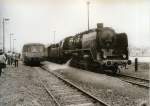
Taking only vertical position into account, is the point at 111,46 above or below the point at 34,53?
above

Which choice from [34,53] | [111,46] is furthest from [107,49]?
[34,53]

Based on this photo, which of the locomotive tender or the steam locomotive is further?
the locomotive tender

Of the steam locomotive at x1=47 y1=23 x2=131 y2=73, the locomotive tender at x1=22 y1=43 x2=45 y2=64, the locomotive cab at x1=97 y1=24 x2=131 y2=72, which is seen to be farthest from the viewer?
the locomotive tender at x1=22 y1=43 x2=45 y2=64

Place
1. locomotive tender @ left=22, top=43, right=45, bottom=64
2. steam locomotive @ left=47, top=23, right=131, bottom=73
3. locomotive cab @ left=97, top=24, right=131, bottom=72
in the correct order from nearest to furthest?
steam locomotive @ left=47, top=23, right=131, bottom=73, locomotive cab @ left=97, top=24, right=131, bottom=72, locomotive tender @ left=22, top=43, right=45, bottom=64

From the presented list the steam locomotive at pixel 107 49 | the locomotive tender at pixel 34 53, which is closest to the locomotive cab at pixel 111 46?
the steam locomotive at pixel 107 49

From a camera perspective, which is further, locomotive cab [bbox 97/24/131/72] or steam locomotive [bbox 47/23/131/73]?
locomotive cab [bbox 97/24/131/72]

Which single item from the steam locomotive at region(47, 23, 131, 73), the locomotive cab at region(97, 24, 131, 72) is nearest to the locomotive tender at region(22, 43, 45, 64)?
the steam locomotive at region(47, 23, 131, 73)

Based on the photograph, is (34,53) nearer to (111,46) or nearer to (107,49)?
(107,49)

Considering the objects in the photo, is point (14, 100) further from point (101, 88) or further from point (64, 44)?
point (64, 44)

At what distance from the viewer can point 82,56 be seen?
21.1 m

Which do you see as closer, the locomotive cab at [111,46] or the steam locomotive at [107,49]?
the steam locomotive at [107,49]

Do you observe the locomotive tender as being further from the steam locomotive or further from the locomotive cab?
the locomotive cab

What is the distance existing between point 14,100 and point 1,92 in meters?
2.07

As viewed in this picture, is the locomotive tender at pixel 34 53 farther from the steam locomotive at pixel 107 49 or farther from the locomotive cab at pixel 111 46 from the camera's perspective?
the locomotive cab at pixel 111 46
